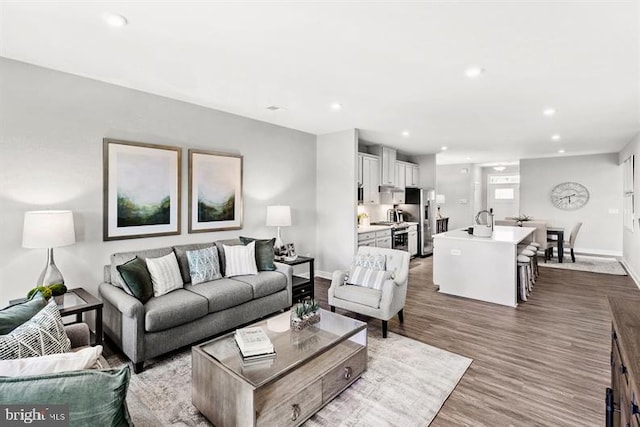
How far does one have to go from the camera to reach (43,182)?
2879 millimetres

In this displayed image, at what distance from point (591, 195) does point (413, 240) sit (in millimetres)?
5053

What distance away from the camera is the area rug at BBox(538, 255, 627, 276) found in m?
6.27

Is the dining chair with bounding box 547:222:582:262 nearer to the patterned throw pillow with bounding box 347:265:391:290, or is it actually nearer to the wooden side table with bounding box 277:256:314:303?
the patterned throw pillow with bounding box 347:265:391:290

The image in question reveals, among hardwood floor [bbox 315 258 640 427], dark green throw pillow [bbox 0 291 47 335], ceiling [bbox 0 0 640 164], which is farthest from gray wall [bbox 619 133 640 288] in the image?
dark green throw pillow [bbox 0 291 47 335]

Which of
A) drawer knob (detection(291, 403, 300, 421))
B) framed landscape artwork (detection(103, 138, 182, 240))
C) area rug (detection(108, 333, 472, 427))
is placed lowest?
area rug (detection(108, 333, 472, 427))

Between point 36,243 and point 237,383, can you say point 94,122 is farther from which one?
point 237,383

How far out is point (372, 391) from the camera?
2.37 metres

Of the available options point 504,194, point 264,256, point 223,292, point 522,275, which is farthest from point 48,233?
point 504,194

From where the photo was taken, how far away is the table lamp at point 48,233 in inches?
100

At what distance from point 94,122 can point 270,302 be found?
264 centimetres

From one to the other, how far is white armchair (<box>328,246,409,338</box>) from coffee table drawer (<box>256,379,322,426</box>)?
4.15 ft

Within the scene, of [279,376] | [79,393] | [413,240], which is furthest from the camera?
[413,240]

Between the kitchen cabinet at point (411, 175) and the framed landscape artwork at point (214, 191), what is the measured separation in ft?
15.2

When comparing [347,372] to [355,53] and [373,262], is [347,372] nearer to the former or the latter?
[373,262]
